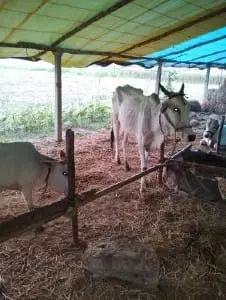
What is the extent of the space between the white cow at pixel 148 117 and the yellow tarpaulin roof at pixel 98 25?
1556 millimetres

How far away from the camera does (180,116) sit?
5.25 meters

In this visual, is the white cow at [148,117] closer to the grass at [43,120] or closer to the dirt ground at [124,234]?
the dirt ground at [124,234]

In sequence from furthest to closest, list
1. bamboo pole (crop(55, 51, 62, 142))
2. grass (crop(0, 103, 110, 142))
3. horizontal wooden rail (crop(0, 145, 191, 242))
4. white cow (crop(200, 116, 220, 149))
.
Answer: grass (crop(0, 103, 110, 142))
bamboo pole (crop(55, 51, 62, 142))
white cow (crop(200, 116, 220, 149))
horizontal wooden rail (crop(0, 145, 191, 242))

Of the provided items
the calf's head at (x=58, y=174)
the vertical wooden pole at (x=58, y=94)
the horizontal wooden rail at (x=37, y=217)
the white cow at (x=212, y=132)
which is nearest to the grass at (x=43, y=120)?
the vertical wooden pole at (x=58, y=94)

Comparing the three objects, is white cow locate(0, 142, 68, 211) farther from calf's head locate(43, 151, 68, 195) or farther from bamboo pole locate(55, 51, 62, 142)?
bamboo pole locate(55, 51, 62, 142)

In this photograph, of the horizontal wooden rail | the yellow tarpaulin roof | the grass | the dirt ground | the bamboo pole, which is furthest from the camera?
the grass

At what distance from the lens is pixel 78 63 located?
10.2 meters

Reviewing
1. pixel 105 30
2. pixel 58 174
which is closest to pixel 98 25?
pixel 105 30

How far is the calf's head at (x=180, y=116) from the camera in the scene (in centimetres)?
523

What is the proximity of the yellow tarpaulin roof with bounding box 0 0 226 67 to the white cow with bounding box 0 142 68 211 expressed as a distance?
2465mm

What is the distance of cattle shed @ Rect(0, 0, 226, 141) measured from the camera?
18.5 ft

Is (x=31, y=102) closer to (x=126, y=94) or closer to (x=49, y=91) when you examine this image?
(x=49, y=91)

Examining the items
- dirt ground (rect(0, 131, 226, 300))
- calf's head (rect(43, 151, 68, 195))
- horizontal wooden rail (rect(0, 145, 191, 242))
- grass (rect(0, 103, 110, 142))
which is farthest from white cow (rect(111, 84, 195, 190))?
grass (rect(0, 103, 110, 142))

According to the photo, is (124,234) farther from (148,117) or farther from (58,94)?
(58,94)
